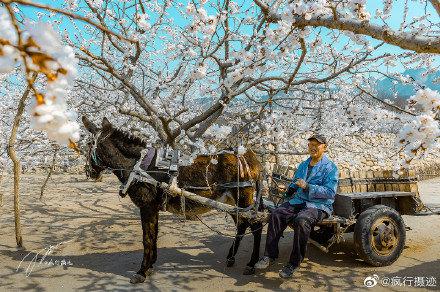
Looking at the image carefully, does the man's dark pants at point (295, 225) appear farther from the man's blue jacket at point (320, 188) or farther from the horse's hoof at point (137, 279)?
the horse's hoof at point (137, 279)

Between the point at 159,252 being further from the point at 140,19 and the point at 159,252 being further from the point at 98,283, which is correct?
the point at 140,19

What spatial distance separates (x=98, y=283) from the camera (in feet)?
15.5

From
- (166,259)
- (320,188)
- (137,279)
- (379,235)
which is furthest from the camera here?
(166,259)

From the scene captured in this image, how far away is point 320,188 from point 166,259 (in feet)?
9.14

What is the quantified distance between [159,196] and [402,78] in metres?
5.19

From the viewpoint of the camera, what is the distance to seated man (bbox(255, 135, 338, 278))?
4344 millimetres

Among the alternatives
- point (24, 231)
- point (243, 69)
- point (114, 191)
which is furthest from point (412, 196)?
point (114, 191)

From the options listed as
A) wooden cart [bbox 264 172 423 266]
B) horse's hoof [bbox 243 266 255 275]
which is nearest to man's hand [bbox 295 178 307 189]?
wooden cart [bbox 264 172 423 266]

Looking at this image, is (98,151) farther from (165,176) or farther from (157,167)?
(165,176)

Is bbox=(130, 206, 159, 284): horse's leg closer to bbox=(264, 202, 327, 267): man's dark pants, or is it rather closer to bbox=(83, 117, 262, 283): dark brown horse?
bbox=(83, 117, 262, 283): dark brown horse

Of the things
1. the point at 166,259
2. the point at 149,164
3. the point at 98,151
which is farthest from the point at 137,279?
the point at 98,151

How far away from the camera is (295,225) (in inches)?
175

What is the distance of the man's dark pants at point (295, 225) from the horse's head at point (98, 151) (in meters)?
2.61

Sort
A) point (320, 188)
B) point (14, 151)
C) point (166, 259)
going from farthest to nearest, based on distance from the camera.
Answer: point (14, 151), point (166, 259), point (320, 188)
